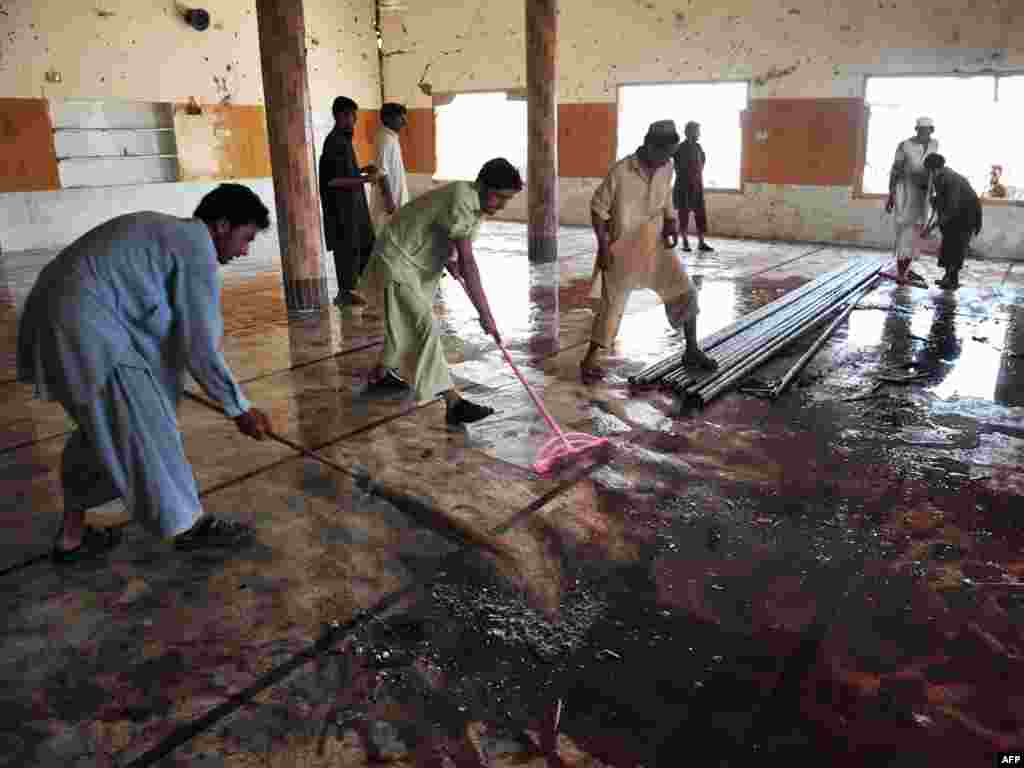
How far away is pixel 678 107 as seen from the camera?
535 inches

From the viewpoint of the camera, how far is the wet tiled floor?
2.02m

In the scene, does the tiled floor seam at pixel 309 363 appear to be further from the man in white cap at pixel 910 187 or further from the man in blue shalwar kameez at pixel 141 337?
the man in white cap at pixel 910 187

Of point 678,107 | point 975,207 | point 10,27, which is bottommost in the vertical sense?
point 975,207

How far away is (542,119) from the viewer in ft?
31.1

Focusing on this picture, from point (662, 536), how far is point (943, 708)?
3.76 ft

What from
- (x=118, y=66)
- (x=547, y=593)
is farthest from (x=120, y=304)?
(x=118, y=66)

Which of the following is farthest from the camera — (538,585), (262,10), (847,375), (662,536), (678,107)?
(678,107)

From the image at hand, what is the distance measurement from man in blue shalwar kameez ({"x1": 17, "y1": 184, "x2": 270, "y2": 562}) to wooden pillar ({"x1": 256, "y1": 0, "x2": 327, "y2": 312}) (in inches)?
178

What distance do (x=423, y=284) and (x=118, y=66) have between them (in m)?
10.7

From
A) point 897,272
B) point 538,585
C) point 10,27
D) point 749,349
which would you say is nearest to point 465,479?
point 538,585

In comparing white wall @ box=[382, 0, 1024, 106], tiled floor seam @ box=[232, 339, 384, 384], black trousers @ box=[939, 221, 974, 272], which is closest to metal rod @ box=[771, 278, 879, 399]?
black trousers @ box=[939, 221, 974, 272]

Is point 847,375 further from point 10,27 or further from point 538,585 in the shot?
point 10,27

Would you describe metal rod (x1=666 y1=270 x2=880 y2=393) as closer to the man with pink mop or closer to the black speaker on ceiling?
the man with pink mop

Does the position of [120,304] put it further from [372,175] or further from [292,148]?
[292,148]
